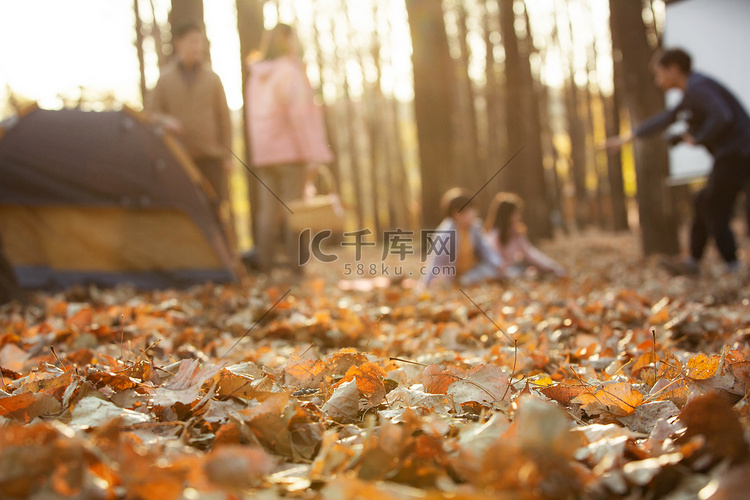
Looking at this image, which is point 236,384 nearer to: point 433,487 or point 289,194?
point 433,487

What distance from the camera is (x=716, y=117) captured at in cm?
448

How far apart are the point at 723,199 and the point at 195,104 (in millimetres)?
4360

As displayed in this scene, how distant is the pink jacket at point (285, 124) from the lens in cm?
518

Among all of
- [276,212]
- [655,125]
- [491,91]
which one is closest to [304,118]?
[276,212]

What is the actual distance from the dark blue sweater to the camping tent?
12.6 ft

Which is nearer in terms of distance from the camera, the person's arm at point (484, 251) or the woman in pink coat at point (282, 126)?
the woman in pink coat at point (282, 126)

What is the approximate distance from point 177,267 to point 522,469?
4.11 metres

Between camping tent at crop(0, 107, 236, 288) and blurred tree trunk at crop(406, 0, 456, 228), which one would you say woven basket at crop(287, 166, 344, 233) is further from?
blurred tree trunk at crop(406, 0, 456, 228)

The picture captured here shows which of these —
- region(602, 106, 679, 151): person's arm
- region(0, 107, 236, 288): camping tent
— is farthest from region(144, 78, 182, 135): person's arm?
region(602, 106, 679, 151): person's arm

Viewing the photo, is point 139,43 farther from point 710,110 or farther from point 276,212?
point 710,110

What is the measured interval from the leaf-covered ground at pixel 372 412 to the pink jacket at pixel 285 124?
273 centimetres

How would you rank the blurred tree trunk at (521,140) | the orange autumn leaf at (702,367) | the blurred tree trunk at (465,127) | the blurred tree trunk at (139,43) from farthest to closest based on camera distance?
the blurred tree trunk at (465,127) < the blurred tree trunk at (139,43) < the blurred tree trunk at (521,140) < the orange autumn leaf at (702,367)

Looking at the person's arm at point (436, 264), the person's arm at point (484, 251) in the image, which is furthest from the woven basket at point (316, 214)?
the person's arm at point (484, 251)

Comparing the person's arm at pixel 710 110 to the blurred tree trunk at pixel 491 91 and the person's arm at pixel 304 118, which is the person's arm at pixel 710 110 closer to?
the person's arm at pixel 304 118
